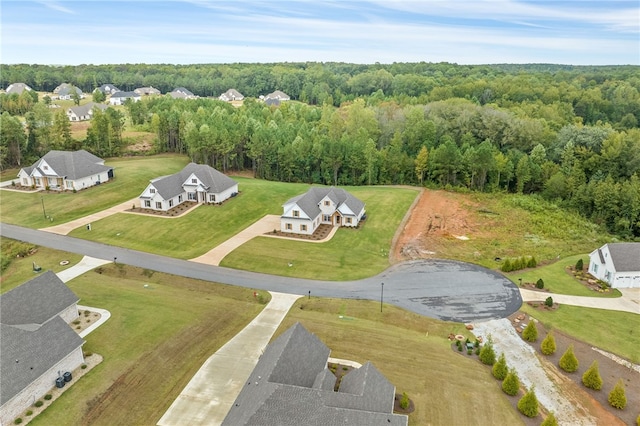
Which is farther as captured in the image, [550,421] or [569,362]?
[569,362]

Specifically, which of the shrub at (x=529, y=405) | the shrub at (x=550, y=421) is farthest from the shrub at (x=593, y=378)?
the shrub at (x=550, y=421)

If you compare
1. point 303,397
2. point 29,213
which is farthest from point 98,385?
point 29,213

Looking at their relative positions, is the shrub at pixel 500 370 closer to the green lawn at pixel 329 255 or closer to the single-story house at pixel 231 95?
the green lawn at pixel 329 255

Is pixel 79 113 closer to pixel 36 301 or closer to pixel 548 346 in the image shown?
pixel 36 301

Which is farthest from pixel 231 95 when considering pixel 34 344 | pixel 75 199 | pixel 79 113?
pixel 34 344

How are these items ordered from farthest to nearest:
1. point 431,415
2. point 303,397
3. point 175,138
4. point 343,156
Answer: point 175,138 → point 343,156 → point 431,415 → point 303,397

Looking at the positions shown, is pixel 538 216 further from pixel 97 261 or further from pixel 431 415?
pixel 97 261
